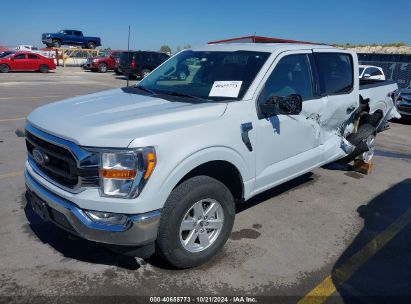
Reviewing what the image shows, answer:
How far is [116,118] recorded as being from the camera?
312 centimetres

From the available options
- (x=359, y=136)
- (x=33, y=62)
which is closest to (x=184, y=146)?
(x=359, y=136)

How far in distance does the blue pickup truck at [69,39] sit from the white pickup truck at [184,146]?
3635 centimetres

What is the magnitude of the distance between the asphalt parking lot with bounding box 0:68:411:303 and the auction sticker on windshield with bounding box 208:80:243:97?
1479 mm

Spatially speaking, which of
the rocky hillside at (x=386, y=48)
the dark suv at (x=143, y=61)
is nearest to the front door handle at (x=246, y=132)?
the dark suv at (x=143, y=61)

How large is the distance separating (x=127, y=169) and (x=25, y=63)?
28.4 meters

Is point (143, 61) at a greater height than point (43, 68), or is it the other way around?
point (143, 61)

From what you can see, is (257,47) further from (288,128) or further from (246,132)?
(246,132)

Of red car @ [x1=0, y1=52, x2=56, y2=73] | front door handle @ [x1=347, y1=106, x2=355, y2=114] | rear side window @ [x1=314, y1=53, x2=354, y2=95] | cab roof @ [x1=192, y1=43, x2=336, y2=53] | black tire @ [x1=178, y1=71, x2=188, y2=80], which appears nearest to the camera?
cab roof @ [x1=192, y1=43, x2=336, y2=53]

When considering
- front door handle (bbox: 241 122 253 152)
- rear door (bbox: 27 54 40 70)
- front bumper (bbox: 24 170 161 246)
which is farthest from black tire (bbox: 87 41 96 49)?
front bumper (bbox: 24 170 161 246)

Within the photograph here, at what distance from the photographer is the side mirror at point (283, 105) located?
3.75 metres

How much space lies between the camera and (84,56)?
3819cm

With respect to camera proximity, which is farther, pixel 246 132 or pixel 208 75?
pixel 208 75

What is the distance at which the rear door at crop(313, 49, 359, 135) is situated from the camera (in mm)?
4809

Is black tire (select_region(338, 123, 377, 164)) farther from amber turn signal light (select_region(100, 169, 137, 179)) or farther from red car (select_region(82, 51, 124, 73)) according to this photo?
red car (select_region(82, 51, 124, 73))
